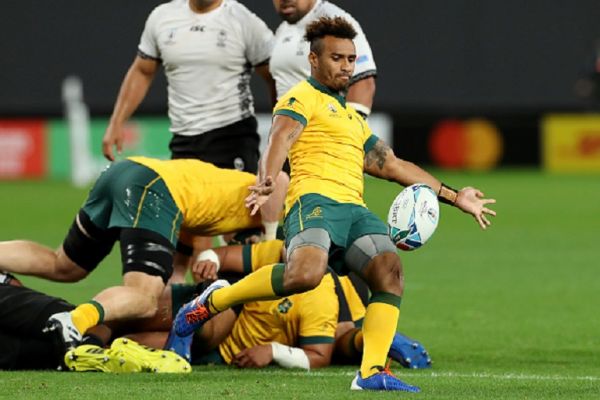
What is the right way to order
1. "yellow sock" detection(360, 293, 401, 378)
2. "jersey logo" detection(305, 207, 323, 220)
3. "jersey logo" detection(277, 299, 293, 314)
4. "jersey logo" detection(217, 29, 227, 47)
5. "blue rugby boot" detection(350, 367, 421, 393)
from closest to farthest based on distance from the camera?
"blue rugby boot" detection(350, 367, 421, 393)
"yellow sock" detection(360, 293, 401, 378)
"jersey logo" detection(305, 207, 323, 220)
"jersey logo" detection(277, 299, 293, 314)
"jersey logo" detection(217, 29, 227, 47)

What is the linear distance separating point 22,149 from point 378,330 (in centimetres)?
2034

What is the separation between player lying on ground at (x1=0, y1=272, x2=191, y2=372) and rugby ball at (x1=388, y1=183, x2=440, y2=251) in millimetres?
1276

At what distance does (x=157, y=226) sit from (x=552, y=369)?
228 centimetres

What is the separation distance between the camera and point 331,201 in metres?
7.60

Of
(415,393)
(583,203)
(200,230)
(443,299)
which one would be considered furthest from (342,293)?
(583,203)

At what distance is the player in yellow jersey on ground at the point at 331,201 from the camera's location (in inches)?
287

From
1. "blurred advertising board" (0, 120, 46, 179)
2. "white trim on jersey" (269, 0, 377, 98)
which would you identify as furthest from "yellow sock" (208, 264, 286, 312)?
"blurred advertising board" (0, 120, 46, 179)

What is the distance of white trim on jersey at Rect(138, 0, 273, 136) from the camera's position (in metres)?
10.3

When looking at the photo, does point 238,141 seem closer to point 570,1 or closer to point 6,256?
point 6,256

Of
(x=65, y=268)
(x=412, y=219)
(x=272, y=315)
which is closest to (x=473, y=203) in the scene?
(x=412, y=219)

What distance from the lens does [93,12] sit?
2753cm

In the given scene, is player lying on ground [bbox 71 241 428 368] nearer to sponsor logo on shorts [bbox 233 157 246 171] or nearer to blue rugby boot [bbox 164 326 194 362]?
blue rugby boot [bbox 164 326 194 362]

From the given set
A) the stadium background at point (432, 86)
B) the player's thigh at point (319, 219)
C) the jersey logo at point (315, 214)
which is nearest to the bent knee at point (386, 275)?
the player's thigh at point (319, 219)

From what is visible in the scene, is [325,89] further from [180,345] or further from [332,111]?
[180,345]
